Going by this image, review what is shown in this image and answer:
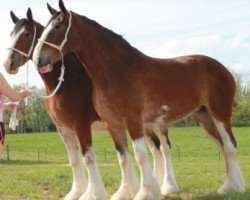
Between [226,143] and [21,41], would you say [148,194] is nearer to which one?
[226,143]

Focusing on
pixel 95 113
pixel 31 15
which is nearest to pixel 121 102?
pixel 95 113

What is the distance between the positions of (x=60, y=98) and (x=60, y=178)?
303cm

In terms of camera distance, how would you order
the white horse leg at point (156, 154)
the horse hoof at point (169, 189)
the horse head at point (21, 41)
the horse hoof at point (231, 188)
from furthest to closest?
the white horse leg at point (156, 154), the horse hoof at point (169, 189), the horse hoof at point (231, 188), the horse head at point (21, 41)

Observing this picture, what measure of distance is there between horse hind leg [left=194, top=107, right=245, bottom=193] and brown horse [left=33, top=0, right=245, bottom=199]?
0.07 ft

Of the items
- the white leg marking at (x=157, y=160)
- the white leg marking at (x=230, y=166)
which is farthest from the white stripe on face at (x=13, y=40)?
the white leg marking at (x=230, y=166)

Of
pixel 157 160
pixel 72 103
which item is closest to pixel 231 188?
pixel 157 160

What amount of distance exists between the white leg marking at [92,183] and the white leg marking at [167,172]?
1.39 metres

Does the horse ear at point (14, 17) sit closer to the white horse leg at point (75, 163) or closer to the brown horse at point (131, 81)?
the brown horse at point (131, 81)

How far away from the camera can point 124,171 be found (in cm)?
727

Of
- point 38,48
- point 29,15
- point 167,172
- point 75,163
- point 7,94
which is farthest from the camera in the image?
point 167,172

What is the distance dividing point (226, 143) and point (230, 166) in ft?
1.29

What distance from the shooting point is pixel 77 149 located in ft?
25.0

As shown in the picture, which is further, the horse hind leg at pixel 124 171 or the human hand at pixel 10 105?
the horse hind leg at pixel 124 171

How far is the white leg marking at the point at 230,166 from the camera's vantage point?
7.50 m
